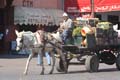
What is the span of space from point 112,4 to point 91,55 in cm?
1731

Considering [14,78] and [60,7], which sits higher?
[60,7]

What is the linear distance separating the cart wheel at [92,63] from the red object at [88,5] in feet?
55.6

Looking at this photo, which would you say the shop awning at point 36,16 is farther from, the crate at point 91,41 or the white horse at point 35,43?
the white horse at point 35,43

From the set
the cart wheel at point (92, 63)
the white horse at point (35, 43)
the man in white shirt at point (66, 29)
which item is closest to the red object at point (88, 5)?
the cart wheel at point (92, 63)

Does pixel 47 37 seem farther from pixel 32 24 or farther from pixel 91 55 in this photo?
pixel 32 24

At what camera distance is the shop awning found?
110 feet

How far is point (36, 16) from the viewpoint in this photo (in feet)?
113

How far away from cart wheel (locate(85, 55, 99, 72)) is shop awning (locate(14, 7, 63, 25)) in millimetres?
15458

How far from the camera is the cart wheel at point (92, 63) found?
18.5m

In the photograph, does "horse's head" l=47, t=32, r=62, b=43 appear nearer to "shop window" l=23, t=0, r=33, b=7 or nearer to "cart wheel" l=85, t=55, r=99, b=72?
"cart wheel" l=85, t=55, r=99, b=72

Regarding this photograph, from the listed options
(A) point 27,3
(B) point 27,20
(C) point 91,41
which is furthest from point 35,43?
(A) point 27,3

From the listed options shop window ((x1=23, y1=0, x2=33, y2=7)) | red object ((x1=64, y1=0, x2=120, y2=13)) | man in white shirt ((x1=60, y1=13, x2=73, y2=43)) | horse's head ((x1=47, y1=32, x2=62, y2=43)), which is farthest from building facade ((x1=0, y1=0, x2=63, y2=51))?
horse's head ((x1=47, y1=32, x2=62, y2=43))

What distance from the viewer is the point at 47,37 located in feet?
58.4

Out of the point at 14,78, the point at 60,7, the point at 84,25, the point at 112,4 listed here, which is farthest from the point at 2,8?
the point at 14,78
